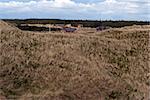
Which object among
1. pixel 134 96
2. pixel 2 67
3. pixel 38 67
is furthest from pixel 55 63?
pixel 134 96

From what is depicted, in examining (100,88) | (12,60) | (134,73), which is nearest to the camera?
(100,88)

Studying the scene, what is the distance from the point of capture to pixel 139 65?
3644 centimetres

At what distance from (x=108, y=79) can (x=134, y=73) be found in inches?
150

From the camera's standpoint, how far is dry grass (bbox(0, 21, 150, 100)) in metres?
30.0

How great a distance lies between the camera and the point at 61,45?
36156mm

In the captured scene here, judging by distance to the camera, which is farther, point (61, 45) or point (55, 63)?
point (61, 45)

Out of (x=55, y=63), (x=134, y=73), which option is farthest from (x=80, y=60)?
(x=134, y=73)

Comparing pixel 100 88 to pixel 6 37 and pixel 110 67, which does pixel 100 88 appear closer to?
pixel 110 67

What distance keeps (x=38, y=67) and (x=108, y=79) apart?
215 inches

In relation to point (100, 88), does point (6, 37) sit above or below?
above

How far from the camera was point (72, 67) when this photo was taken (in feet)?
108

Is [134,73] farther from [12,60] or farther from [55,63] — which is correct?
[12,60]

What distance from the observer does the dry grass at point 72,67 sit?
3005cm

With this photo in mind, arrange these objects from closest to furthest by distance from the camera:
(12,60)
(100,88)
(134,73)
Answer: (100,88)
(12,60)
(134,73)
